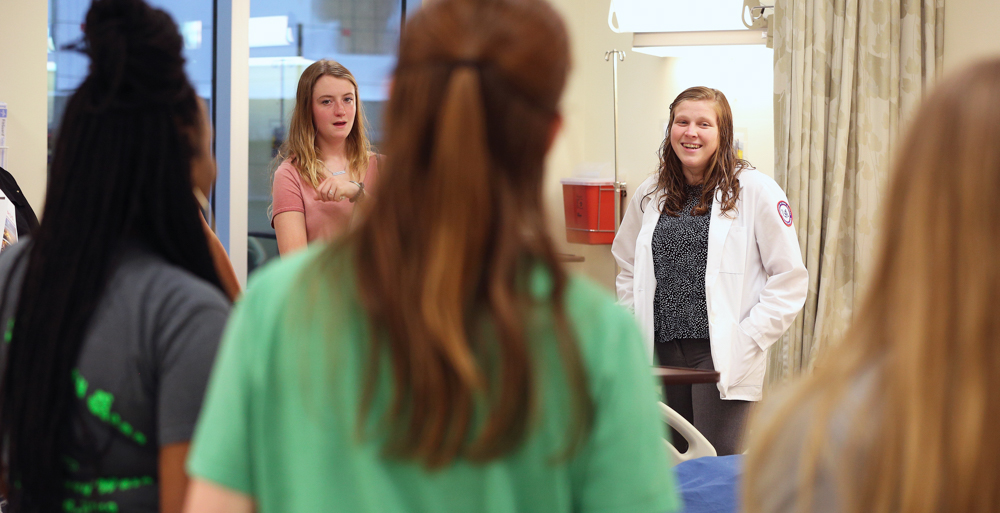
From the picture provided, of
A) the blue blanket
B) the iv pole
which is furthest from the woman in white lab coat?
the iv pole

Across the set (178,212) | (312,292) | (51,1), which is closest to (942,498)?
(312,292)

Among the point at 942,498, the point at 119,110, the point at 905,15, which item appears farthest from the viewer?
the point at 905,15

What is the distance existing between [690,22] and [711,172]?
1456 millimetres

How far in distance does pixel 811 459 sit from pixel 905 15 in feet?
12.9

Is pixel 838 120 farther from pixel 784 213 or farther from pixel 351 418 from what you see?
pixel 351 418

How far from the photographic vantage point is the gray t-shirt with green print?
0.97 meters

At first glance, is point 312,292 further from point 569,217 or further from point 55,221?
point 569,217

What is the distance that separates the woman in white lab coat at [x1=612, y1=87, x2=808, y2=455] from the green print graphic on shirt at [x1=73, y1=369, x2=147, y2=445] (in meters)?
2.05

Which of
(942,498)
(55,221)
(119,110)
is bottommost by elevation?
(942,498)

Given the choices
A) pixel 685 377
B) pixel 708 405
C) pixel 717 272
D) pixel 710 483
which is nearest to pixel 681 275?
pixel 717 272

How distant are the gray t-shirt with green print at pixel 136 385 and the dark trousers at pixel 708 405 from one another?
202 cm

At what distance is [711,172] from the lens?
285cm

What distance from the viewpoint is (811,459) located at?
0.72 m

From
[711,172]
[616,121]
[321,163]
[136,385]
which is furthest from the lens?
[616,121]
